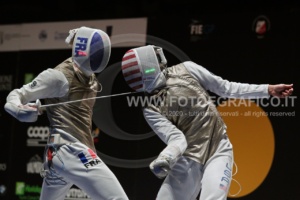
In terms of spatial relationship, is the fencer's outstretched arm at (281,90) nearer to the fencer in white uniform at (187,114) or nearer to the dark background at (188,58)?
the fencer in white uniform at (187,114)

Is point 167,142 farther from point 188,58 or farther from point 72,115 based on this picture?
point 188,58

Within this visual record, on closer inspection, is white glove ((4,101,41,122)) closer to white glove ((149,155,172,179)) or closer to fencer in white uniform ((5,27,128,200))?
fencer in white uniform ((5,27,128,200))

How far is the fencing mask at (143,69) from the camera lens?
3299 mm

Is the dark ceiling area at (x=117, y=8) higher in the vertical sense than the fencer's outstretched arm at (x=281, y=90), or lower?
higher

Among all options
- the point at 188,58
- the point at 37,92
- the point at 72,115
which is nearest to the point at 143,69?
the point at 72,115

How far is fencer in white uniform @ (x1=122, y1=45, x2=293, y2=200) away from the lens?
127 inches

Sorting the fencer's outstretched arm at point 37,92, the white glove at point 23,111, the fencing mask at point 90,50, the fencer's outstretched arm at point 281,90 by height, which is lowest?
the white glove at point 23,111

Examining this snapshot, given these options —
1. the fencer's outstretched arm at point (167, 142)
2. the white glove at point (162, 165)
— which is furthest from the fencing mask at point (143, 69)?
the white glove at point (162, 165)

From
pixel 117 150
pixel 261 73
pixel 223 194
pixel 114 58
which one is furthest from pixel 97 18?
pixel 223 194

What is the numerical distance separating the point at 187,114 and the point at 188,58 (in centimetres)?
180

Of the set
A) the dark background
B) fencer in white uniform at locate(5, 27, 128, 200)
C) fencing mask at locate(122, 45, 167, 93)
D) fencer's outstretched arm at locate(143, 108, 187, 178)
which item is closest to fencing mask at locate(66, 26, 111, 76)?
fencer in white uniform at locate(5, 27, 128, 200)

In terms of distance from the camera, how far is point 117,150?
519 centimetres

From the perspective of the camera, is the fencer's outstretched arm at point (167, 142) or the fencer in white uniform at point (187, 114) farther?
the fencer in white uniform at point (187, 114)

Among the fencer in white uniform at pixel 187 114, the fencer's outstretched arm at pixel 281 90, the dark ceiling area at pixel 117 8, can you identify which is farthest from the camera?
the dark ceiling area at pixel 117 8
